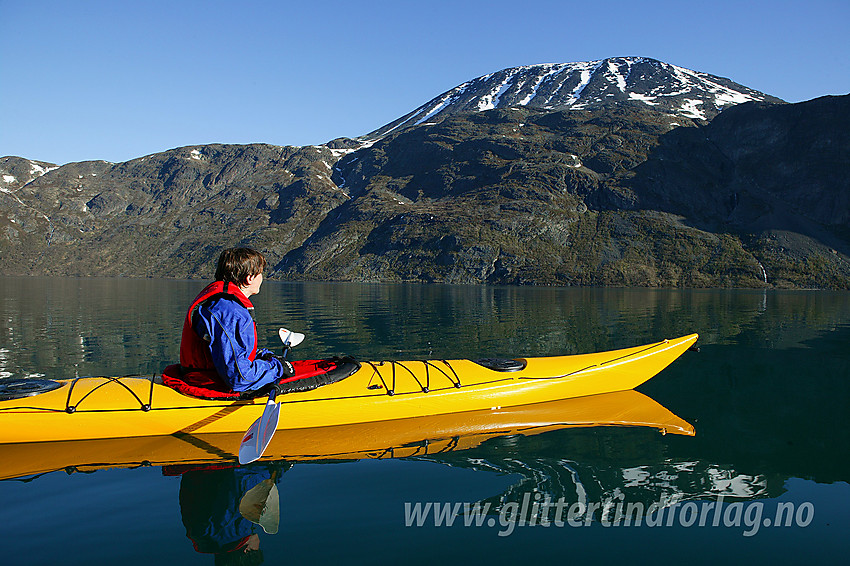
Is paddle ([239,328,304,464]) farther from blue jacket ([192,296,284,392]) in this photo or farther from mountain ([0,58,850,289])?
mountain ([0,58,850,289])

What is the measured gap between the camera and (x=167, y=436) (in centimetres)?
830

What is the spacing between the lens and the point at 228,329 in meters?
7.12

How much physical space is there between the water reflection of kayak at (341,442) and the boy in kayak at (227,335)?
894 mm

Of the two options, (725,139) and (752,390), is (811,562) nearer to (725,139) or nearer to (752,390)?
(752,390)

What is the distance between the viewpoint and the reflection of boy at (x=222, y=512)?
5320 millimetres

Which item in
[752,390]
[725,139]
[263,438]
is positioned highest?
[725,139]

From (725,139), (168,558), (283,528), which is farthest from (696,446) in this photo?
(725,139)

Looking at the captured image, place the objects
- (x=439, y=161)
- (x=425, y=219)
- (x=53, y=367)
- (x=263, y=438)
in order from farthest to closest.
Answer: (x=439, y=161), (x=425, y=219), (x=53, y=367), (x=263, y=438)

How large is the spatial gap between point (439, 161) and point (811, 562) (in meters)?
178

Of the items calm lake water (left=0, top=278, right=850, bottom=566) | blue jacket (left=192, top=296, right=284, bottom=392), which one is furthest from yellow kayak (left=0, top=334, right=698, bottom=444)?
calm lake water (left=0, top=278, right=850, bottom=566)

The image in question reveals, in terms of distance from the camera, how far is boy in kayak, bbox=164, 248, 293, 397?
7086 millimetres

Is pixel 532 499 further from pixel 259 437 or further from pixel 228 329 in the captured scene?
pixel 228 329

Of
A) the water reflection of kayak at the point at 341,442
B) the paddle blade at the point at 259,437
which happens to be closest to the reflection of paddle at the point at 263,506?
the paddle blade at the point at 259,437

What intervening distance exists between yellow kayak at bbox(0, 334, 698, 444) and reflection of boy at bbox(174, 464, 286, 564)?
1.16 meters
